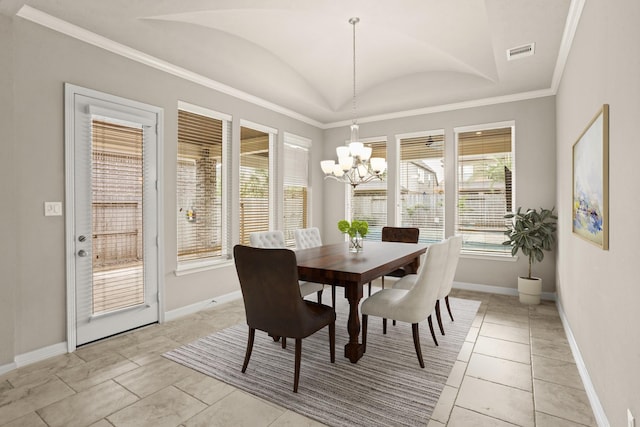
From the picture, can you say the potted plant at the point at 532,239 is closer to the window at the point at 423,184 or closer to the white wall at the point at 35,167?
the window at the point at 423,184

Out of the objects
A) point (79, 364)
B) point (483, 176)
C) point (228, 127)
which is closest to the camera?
point (79, 364)

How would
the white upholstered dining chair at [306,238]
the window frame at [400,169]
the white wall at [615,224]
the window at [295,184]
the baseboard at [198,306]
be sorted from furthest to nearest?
the window at [295,184] → the window frame at [400,169] → the white upholstered dining chair at [306,238] → the baseboard at [198,306] → the white wall at [615,224]

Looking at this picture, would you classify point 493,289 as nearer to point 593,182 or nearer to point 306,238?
point 306,238

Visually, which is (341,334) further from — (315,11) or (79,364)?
(315,11)

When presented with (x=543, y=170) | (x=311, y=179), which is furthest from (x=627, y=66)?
(x=311, y=179)

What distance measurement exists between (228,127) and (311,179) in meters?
1.97

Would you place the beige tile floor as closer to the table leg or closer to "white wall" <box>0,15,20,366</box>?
"white wall" <box>0,15,20,366</box>

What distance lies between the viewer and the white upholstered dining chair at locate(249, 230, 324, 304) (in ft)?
10.8

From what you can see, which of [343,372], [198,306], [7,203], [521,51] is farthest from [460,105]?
[7,203]

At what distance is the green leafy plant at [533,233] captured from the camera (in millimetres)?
4094

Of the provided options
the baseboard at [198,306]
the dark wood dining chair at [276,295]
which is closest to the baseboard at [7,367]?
the baseboard at [198,306]

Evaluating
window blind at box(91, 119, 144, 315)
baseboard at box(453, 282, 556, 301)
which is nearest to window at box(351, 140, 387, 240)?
baseboard at box(453, 282, 556, 301)

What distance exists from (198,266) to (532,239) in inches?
→ 162

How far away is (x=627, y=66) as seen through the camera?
4.79 ft
